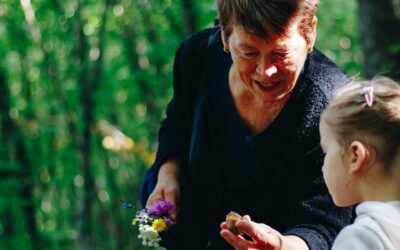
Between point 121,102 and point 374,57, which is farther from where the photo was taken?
point 121,102

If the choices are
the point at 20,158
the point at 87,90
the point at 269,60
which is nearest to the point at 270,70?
the point at 269,60

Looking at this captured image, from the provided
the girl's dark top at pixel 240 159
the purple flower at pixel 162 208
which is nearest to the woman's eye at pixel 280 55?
the girl's dark top at pixel 240 159

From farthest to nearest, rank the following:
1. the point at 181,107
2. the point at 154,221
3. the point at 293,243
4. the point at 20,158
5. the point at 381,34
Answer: the point at 20,158
the point at 381,34
the point at 181,107
the point at 154,221
the point at 293,243

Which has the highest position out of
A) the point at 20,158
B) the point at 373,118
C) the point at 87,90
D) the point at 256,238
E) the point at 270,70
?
the point at 270,70

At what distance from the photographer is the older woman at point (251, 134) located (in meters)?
2.37

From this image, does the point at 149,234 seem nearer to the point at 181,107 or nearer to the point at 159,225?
the point at 159,225

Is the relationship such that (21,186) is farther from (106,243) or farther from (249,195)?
(249,195)

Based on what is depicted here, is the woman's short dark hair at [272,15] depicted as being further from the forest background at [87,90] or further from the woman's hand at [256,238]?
the forest background at [87,90]

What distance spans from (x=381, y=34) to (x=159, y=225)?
2.55 metres

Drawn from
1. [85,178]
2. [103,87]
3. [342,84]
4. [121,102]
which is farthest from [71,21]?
[342,84]

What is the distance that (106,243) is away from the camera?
799cm

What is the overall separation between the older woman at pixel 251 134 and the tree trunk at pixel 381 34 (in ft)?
6.27

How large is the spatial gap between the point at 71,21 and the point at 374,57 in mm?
2736

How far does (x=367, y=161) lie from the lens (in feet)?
6.57
